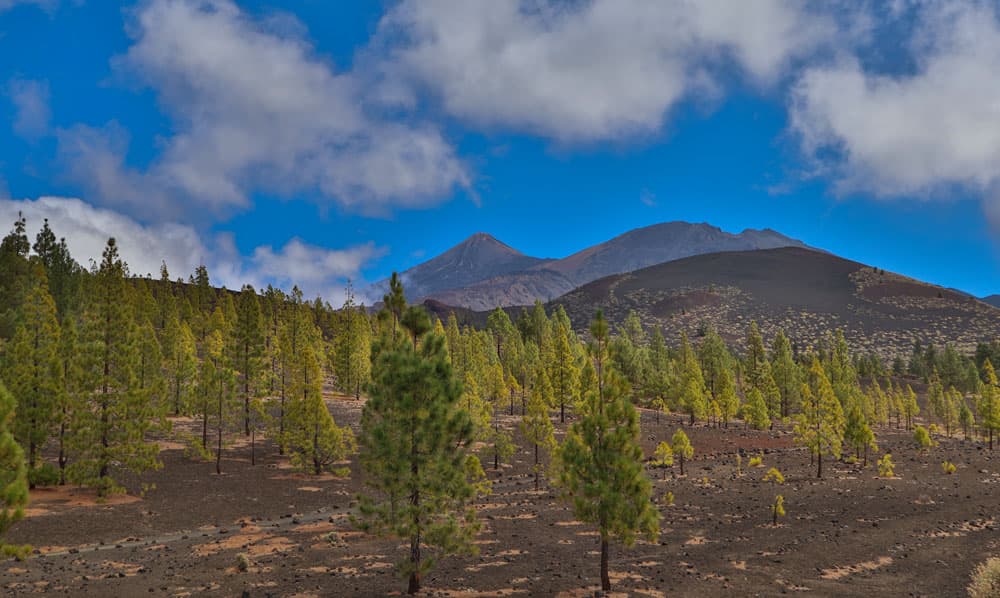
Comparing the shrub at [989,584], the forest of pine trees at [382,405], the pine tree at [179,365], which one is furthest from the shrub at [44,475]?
the shrub at [989,584]

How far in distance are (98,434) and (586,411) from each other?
104 ft

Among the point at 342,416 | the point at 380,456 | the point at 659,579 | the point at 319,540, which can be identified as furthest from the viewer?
the point at 342,416

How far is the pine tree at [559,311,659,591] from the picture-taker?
1989 cm

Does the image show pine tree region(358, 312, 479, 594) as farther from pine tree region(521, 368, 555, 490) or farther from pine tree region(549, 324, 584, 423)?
pine tree region(549, 324, 584, 423)

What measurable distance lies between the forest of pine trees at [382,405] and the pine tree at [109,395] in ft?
0.34

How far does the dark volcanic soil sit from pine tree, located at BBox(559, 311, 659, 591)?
9.25ft

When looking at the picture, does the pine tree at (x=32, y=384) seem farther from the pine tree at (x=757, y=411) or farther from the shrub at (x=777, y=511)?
the pine tree at (x=757, y=411)

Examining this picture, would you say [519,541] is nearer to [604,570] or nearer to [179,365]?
[604,570]

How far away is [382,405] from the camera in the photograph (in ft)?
64.9

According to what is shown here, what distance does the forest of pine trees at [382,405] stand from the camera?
19.7 meters

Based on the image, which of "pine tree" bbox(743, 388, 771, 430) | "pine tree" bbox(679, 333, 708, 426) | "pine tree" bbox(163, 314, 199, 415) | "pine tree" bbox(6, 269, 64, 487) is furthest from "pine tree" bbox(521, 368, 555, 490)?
"pine tree" bbox(743, 388, 771, 430)

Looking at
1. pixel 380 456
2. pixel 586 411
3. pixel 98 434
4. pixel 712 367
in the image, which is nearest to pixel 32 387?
pixel 98 434

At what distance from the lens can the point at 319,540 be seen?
28.8 metres

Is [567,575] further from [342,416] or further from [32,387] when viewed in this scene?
[342,416]
